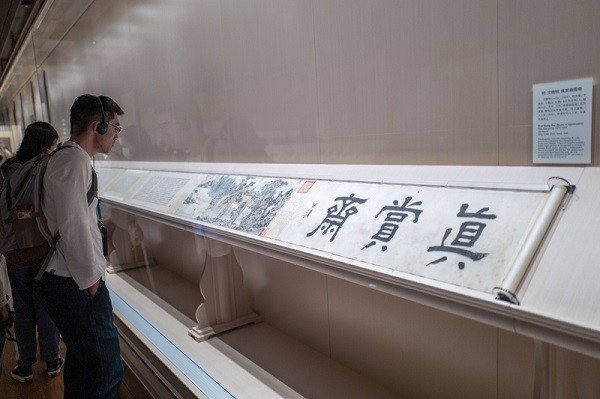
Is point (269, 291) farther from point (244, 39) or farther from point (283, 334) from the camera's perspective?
point (244, 39)

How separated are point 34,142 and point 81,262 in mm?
1115

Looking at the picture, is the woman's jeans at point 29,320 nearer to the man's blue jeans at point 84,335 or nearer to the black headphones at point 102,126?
the man's blue jeans at point 84,335

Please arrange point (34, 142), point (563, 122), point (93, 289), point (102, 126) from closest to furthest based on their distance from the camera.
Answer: point (563, 122), point (93, 289), point (102, 126), point (34, 142)

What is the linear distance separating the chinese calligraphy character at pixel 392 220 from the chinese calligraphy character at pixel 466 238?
0.48ft

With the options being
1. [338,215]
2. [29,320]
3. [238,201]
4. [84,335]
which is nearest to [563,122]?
[338,215]

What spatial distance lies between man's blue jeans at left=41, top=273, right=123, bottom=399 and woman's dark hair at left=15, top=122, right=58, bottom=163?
0.99 metres

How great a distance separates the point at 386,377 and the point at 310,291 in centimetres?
60

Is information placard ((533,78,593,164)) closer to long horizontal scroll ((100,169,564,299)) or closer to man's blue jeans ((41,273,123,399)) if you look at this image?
long horizontal scroll ((100,169,564,299))

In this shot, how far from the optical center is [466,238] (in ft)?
3.88

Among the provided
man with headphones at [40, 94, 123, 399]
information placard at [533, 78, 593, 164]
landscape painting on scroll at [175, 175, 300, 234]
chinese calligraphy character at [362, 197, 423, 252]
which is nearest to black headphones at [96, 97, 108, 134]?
man with headphones at [40, 94, 123, 399]

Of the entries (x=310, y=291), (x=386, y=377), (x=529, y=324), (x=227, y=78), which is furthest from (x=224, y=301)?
(x=529, y=324)

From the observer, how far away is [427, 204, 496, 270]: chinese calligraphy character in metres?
1.14

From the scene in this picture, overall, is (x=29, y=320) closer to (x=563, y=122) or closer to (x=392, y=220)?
(x=392, y=220)

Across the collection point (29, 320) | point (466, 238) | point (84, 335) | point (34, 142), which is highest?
point (34, 142)
